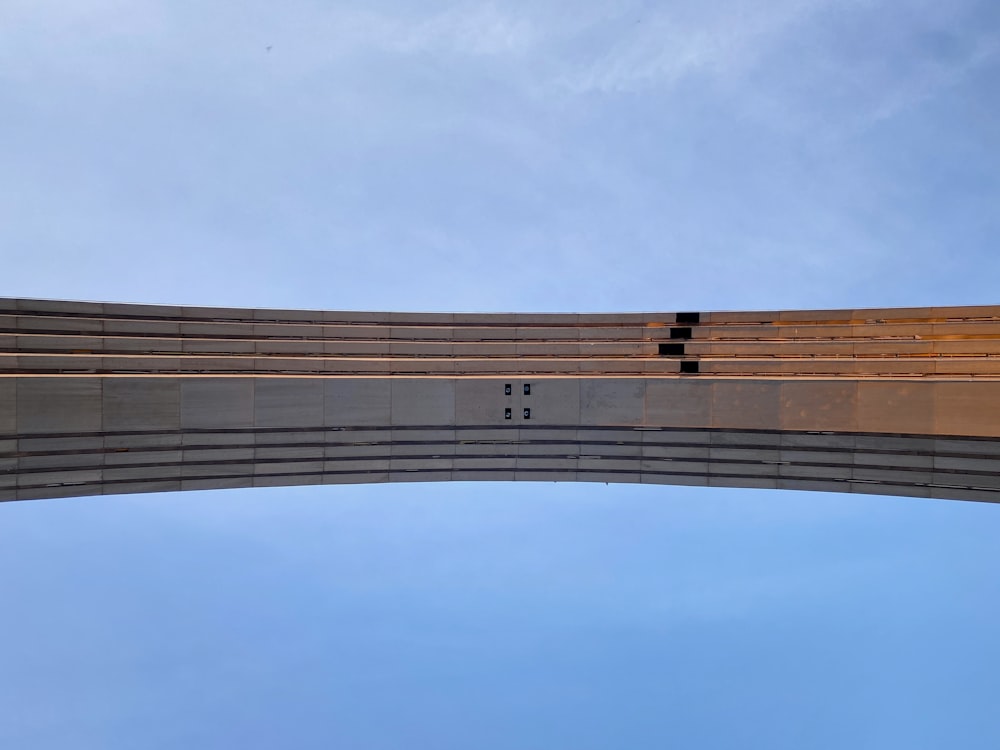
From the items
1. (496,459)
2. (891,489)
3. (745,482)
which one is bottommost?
(891,489)

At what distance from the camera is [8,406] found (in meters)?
25.7

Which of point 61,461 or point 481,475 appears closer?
point 61,461

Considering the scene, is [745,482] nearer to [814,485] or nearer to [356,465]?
[814,485]

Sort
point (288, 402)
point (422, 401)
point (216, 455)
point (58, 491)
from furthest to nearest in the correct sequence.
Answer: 1. point (422, 401)
2. point (288, 402)
3. point (216, 455)
4. point (58, 491)

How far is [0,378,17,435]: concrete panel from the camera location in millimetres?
25641

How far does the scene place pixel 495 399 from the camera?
99.1ft

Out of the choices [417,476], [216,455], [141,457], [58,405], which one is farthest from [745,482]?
[58,405]

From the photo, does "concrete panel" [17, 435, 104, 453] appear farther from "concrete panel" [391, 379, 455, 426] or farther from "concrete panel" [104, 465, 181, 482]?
"concrete panel" [391, 379, 455, 426]

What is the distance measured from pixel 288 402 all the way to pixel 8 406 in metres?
9.95

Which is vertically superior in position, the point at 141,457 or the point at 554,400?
the point at 554,400

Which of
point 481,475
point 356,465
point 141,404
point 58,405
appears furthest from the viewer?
point 481,475

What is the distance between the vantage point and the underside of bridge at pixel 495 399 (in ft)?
88.2

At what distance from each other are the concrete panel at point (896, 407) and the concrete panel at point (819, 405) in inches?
15.0

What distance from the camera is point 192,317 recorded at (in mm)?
28141
